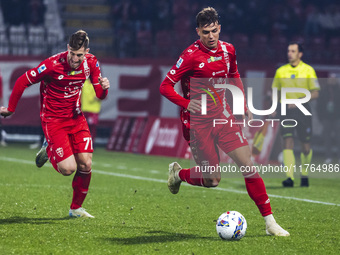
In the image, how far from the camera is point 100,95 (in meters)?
7.24

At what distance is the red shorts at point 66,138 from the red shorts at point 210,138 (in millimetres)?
1302

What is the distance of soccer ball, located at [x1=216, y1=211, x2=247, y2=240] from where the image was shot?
604cm

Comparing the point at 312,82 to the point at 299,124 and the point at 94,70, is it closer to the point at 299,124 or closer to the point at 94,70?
the point at 299,124

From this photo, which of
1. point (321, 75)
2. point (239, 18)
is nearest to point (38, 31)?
point (239, 18)

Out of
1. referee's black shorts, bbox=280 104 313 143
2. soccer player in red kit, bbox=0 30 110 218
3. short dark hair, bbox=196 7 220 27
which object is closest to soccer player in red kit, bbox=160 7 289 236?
short dark hair, bbox=196 7 220 27

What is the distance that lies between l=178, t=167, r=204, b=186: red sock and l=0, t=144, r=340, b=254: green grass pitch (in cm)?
47

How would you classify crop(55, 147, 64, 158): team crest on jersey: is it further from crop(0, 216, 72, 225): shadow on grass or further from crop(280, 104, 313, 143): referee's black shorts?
crop(280, 104, 313, 143): referee's black shorts

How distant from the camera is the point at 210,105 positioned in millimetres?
6504

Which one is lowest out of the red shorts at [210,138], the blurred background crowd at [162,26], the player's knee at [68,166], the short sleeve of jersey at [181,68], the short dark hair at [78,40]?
the blurred background crowd at [162,26]

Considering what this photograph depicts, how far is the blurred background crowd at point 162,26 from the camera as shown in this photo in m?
20.0

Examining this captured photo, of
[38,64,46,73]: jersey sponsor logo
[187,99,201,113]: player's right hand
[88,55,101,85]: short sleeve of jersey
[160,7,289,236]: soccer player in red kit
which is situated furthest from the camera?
[88,55,101,85]: short sleeve of jersey

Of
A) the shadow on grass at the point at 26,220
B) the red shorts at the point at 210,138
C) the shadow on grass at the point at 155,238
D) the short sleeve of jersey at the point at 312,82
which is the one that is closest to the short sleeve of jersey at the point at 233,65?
the red shorts at the point at 210,138

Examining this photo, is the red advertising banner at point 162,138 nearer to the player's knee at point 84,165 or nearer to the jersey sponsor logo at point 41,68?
the player's knee at point 84,165

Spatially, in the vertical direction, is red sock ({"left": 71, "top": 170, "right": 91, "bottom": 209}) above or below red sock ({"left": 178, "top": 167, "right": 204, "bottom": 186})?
below
